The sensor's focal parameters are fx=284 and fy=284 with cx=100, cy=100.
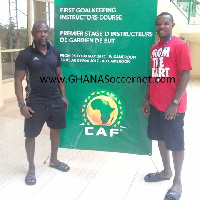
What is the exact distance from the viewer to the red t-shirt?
198 cm

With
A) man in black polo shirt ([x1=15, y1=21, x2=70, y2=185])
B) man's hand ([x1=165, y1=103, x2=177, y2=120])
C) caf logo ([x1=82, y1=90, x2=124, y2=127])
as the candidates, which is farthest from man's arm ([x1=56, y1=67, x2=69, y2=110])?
man's hand ([x1=165, y1=103, x2=177, y2=120])

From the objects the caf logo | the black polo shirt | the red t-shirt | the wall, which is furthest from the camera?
the wall

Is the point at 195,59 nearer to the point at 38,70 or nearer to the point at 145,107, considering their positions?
the point at 145,107

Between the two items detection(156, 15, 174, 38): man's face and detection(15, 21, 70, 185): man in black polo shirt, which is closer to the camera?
detection(156, 15, 174, 38): man's face

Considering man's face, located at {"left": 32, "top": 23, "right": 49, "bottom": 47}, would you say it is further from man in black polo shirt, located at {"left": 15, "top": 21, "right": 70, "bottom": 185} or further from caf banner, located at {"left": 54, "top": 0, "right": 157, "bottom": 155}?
caf banner, located at {"left": 54, "top": 0, "right": 157, "bottom": 155}

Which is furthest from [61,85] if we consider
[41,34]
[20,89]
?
[41,34]

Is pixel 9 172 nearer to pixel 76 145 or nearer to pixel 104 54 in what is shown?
pixel 76 145

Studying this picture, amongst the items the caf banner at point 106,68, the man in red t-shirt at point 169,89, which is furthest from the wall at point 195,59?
the man in red t-shirt at point 169,89

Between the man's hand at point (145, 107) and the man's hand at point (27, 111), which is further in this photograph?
the man's hand at point (145, 107)

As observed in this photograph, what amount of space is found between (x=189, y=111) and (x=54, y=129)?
3177mm

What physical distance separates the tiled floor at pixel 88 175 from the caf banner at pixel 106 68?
0.73 feet

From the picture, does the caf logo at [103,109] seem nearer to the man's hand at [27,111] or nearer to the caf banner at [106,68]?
the caf banner at [106,68]

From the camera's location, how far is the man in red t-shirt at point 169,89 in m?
2.01

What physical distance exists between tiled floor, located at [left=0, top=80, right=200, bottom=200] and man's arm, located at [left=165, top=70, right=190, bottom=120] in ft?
2.27
